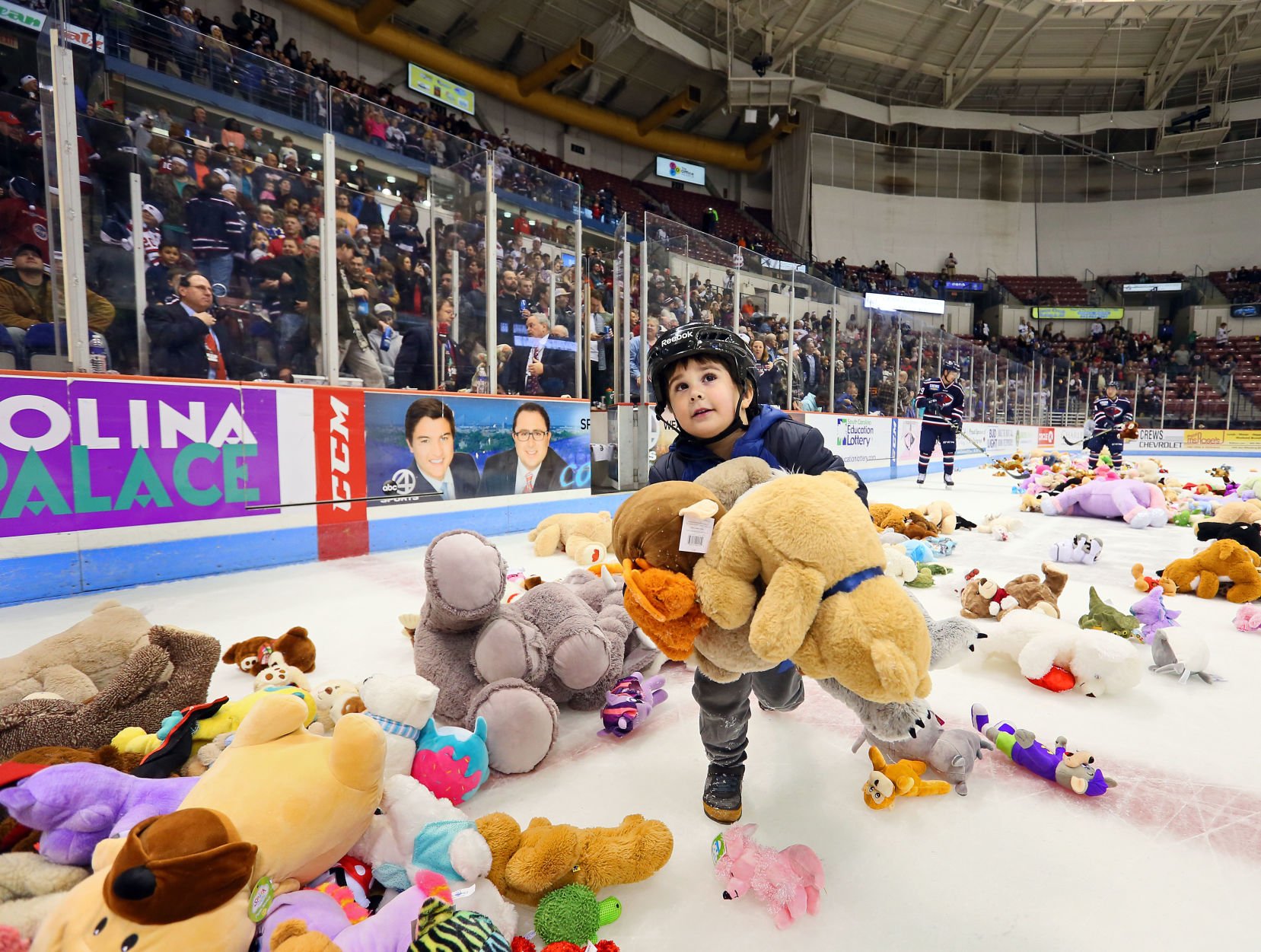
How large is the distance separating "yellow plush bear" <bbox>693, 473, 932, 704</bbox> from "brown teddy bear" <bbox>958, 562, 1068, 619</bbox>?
6.44 feet

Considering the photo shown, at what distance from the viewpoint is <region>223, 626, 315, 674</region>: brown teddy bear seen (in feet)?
6.20

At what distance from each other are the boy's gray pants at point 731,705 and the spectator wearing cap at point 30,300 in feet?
11.5

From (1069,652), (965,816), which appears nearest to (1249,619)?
(1069,652)

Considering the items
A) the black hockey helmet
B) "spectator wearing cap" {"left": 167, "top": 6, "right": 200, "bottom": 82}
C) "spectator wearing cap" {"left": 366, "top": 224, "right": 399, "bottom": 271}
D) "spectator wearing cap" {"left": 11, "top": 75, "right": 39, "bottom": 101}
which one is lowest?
the black hockey helmet

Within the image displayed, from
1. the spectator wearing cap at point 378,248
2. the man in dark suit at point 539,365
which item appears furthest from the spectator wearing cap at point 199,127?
the man in dark suit at point 539,365

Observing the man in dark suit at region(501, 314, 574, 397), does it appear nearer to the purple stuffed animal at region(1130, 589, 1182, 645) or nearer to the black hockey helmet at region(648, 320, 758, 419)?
the black hockey helmet at region(648, 320, 758, 419)

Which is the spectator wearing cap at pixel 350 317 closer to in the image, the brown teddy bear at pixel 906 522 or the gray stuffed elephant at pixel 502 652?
the gray stuffed elephant at pixel 502 652

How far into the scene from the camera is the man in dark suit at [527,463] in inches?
188

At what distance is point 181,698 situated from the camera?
145 cm

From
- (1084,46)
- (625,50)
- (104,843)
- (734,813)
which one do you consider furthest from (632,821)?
(1084,46)

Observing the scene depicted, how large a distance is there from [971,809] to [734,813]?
0.49 metres

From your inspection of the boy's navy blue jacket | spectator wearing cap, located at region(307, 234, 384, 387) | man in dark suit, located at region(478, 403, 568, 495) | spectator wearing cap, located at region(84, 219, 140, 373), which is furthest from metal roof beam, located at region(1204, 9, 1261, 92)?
spectator wearing cap, located at region(84, 219, 140, 373)

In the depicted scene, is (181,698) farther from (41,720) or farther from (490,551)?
(490,551)

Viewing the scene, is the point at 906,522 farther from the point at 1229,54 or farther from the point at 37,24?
the point at 1229,54
